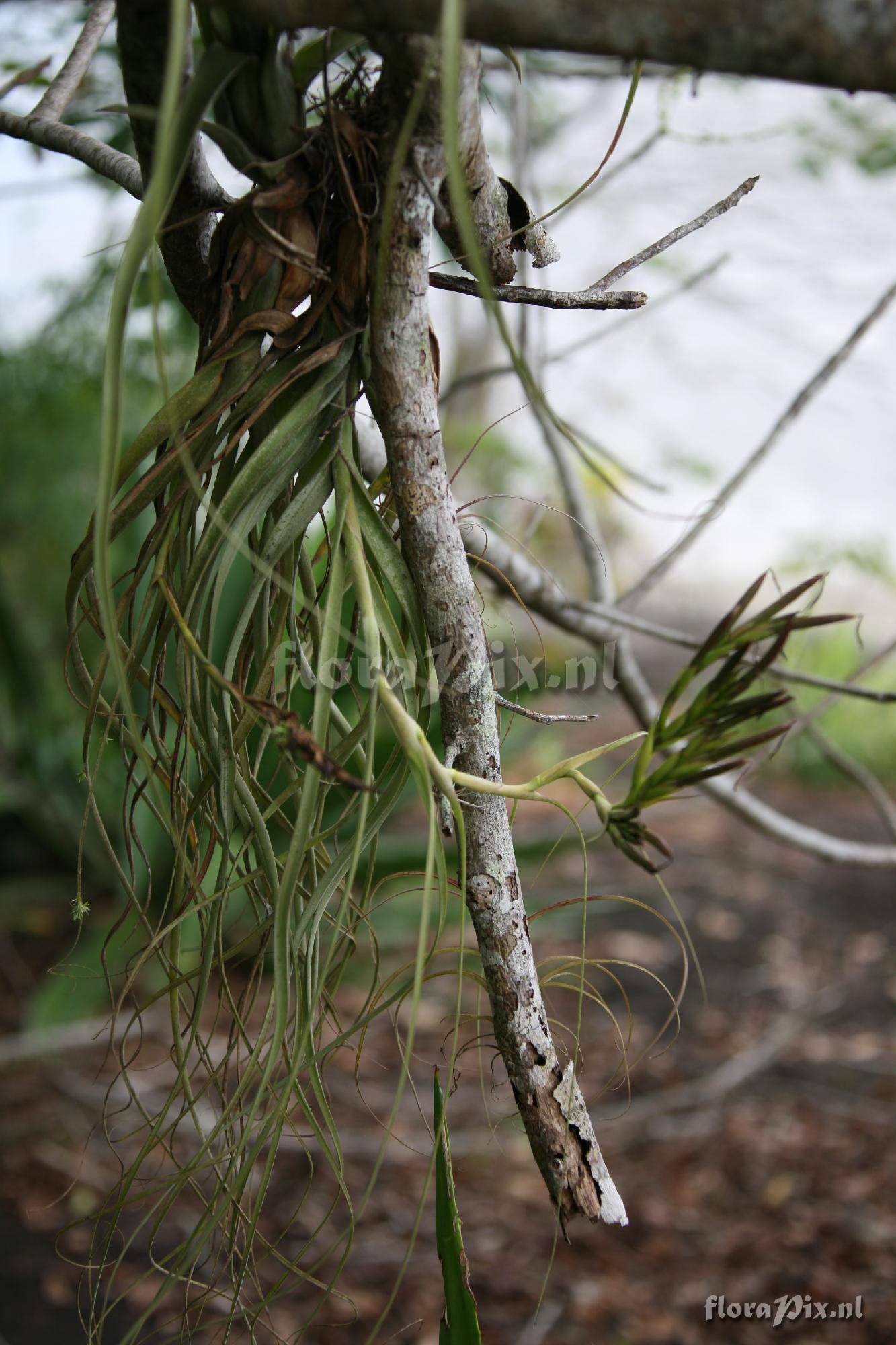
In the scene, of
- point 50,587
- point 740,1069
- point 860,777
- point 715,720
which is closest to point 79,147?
point 715,720

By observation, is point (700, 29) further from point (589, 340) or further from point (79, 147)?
point (589, 340)

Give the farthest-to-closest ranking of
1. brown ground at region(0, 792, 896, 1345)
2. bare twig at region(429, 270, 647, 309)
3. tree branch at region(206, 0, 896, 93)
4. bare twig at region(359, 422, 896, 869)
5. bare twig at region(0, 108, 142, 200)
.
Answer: brown ground at region(0, 792, 896, 1345), bare twig at region(359, 422, 896, 869), bare twig at region(0, 108, 142, 200), bare twig at region(429, 270, 647, 309), tree branch at region(206, 0, 896, 93)

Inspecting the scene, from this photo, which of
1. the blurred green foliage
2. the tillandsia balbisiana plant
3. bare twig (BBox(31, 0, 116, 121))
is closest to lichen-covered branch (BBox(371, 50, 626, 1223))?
the tillandsia balbisiana plant

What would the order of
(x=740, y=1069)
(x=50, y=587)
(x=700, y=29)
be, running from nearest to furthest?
(x=700, y=29) < (x=740, y=1069) < (x=50, y=587)

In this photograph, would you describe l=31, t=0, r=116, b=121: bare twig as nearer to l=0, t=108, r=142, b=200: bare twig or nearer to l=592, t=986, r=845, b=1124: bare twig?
l=0, t=108, r=142, b=200: bare twig

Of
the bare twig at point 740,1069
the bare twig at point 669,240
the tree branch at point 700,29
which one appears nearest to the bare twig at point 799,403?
the bare twig at point 669,240

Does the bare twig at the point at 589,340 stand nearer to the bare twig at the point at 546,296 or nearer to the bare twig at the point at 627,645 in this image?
the bare twig at the point at 627,645
